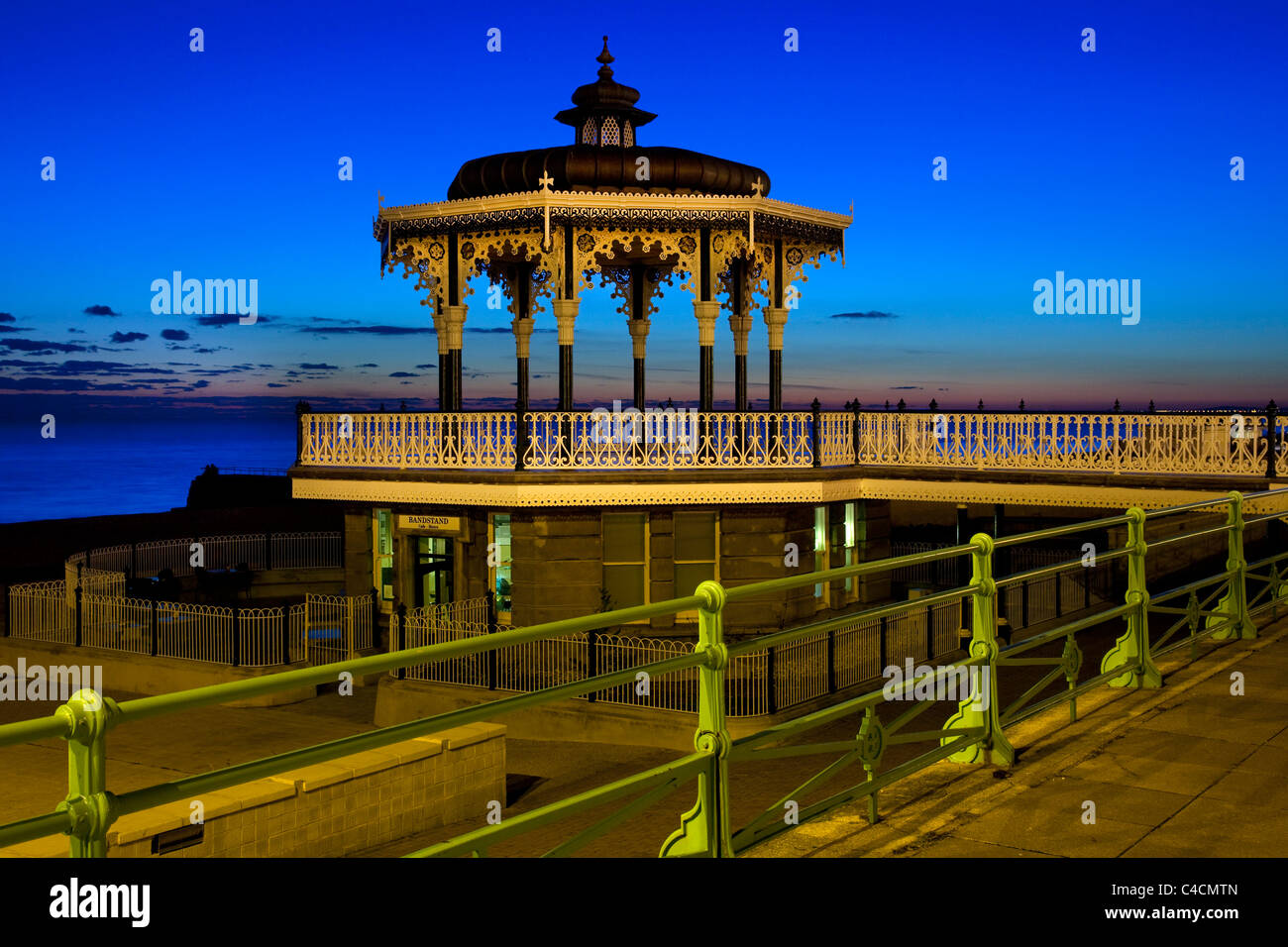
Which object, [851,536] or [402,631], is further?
[851,536]

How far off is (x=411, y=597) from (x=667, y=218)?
8390mm

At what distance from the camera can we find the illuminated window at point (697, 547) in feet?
71.6

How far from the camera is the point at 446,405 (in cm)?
2338

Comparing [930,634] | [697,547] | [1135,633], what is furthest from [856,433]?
[1135,633]

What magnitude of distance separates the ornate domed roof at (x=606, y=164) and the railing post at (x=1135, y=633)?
48.3 feet

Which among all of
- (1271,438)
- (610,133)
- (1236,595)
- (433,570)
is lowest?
(433,570)

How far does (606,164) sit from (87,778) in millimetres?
20374

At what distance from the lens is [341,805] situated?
12.8m

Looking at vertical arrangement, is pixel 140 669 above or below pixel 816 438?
below

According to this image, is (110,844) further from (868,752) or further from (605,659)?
(605,659)

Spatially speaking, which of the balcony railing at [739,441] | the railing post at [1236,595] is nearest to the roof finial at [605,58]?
the balcony railing at [739,441]

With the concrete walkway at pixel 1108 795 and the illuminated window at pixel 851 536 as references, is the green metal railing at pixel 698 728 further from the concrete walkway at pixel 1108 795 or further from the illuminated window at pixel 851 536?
the illuminated window at pixel 851 536

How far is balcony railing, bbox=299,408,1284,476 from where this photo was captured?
1944 centimetres

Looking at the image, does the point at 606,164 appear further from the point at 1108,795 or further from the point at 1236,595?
the point at 1108,795
